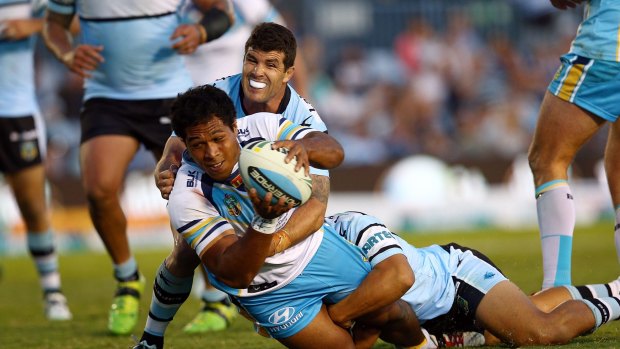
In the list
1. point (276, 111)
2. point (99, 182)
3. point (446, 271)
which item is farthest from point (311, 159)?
point (99, 182)

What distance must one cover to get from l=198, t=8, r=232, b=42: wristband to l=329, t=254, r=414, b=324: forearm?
2.81m

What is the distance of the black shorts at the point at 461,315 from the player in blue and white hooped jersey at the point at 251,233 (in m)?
0.64

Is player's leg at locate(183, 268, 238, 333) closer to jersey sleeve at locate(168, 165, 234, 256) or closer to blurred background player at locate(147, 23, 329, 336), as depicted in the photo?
blurred background player at locate(147, 23, 329, 336)

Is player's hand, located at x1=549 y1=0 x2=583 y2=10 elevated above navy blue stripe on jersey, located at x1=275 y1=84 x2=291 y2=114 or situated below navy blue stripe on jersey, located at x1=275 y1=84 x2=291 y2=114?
above

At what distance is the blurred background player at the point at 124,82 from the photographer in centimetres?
757

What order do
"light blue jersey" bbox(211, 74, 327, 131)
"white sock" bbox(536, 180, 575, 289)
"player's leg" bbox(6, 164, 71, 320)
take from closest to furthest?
"light blue jersey" bbox(211, 74, 327, 131)
"white sock" bbox(536, 180, 575, 289)
"player's leg" bbox(6, 164, 71, 320)

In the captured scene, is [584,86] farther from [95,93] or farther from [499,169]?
[499,169]

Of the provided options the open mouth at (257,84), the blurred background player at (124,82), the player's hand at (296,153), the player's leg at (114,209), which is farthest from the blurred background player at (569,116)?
the player's leg at (114,209)

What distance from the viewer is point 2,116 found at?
9297 mm

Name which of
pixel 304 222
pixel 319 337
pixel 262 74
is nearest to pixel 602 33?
pixel 262 74

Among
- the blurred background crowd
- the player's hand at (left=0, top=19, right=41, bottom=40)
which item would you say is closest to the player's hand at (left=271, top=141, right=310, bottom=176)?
the player's hand at (left=0, top=19, right=41, bottom=40)

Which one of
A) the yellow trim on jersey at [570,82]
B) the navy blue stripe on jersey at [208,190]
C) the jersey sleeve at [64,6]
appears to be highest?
the yellow trim on jersey at [570,82]

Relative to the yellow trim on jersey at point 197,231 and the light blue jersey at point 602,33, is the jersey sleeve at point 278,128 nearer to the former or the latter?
the yellow trim on jersey at point 197,231

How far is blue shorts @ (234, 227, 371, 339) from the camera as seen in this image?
17.8ft
